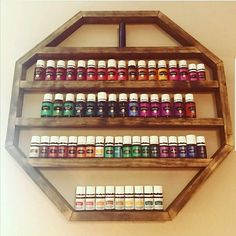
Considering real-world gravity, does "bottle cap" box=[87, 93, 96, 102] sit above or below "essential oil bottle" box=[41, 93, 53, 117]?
above

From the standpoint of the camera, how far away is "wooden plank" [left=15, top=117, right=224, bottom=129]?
1.00 metres

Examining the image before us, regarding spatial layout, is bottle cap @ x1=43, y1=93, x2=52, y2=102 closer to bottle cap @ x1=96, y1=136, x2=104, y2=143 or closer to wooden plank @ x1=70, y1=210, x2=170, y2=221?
bottle cap @ x1=96, y1=136, x2=104, y2=143

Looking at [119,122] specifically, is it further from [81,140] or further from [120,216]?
[120,216]

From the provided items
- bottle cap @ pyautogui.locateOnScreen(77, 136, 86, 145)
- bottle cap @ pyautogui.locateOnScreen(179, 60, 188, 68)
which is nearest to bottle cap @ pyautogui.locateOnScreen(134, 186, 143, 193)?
bottle cap @ pyautogui.locateOnScreen(77, 136, 86, 145)

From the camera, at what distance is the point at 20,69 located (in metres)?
1.09

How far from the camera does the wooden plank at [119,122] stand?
100 centimetres

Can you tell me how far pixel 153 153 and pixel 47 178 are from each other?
1.13 feet

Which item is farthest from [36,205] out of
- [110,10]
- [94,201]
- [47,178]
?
[110,10]

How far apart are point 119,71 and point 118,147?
0.86 feet

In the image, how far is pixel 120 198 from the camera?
0.94 metres

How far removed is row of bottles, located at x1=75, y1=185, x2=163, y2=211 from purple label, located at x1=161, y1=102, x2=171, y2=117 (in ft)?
0.74

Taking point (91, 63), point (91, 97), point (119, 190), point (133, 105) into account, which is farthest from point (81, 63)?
point (119, 190)

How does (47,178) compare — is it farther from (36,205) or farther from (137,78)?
(137,78)

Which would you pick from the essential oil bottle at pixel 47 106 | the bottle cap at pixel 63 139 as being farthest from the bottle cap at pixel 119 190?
the essential oil bottle at pixel 47 106
